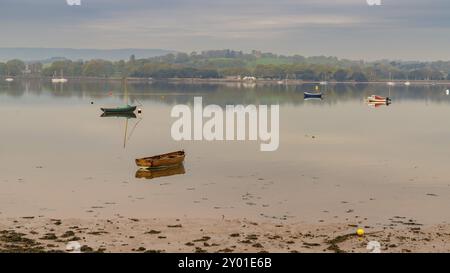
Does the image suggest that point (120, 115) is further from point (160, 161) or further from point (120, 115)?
point (160, 161)

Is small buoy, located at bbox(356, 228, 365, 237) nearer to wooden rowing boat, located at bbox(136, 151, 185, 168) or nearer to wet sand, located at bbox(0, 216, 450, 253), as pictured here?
wet sand, located at bbox(0, 216, 450, 253)

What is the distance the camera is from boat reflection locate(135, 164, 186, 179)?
2168 inches

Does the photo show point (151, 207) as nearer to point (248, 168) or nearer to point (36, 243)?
point (36, 243)

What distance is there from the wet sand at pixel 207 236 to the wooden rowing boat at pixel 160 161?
55.8 ft

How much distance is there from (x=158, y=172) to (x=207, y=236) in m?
22.5

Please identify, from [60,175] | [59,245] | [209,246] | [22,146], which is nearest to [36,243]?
[59,245]

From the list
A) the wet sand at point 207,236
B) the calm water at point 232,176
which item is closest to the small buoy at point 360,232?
the wet sand at point 207,236

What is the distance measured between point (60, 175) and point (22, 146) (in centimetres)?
2176

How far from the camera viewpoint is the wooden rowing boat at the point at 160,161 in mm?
56172

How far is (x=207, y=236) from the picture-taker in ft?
114

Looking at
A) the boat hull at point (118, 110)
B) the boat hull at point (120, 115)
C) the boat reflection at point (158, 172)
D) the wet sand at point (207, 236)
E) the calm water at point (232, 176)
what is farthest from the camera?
the boat hull at point (118, 110)

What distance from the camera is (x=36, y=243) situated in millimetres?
31953

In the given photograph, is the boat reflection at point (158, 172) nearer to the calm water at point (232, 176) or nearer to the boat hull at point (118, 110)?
the calm water at point (232, 176)

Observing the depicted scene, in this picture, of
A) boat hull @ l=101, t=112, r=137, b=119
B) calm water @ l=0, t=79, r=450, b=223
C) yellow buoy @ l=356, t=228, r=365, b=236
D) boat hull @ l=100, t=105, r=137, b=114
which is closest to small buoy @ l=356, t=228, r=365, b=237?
yellow buoy @ l=356, t=228, r=365, b=236
